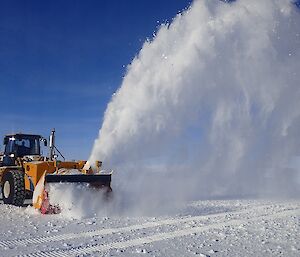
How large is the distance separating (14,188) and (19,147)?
7.06 feet

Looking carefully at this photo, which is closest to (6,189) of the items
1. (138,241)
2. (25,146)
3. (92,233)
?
(25,146)

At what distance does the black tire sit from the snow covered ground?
30cm

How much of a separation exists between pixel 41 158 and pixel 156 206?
388cm

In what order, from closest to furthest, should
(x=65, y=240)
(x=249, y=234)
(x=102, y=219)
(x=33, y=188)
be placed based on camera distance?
1. (x=65, y=240)
2. (x=249, y=234)
3. (x=102, y=219)
4. (x=33, y=188)

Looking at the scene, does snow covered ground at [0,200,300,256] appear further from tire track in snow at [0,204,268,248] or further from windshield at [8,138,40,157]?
windshield at [8,138,40,157]

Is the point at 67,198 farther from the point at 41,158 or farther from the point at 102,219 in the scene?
the point at 41,158

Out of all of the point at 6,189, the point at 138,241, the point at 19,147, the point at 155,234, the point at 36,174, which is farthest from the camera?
the point at 19,147

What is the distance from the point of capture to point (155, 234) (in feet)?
24.0

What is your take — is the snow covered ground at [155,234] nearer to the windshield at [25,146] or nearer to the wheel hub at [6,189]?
the wheel hub at [6,189]

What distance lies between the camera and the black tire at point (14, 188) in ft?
34.7

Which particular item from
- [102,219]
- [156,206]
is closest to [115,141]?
[156,206]

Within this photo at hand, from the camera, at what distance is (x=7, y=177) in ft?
36.7

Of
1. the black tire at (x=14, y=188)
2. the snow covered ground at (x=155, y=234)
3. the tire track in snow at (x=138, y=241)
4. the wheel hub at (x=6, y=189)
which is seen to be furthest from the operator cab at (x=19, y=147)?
the tire track in snow at (x=138, y=241)

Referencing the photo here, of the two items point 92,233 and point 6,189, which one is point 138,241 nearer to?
point 92,233
